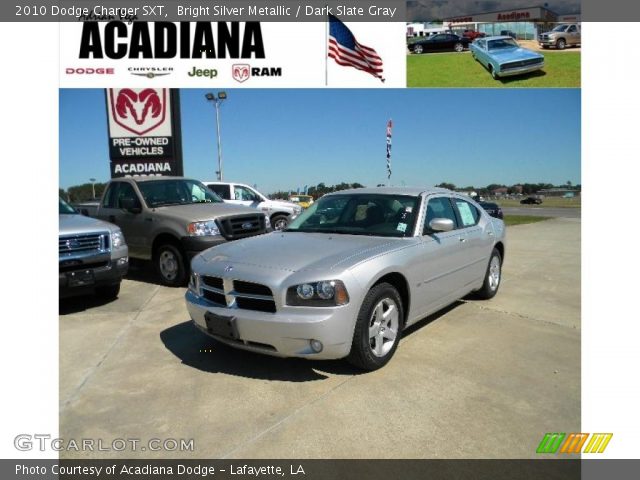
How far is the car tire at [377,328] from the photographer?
11.3 feet

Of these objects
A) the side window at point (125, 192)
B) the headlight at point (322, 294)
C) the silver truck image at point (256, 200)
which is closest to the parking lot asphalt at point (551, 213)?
the silver truck image at point (256, 200)

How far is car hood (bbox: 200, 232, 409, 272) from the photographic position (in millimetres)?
3547

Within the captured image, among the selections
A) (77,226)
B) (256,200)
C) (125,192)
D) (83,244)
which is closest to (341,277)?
(83,244)

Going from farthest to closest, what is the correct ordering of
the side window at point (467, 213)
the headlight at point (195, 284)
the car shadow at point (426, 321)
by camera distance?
the side window at point (467, 213), the car shadow at point (426, 321), the headlight at point (195, 284)

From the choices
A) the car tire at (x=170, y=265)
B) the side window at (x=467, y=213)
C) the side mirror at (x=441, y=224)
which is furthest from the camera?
the car tire at (x=170, y=265)

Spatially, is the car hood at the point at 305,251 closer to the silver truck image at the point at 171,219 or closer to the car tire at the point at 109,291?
the silver truck image at the point at 171,219

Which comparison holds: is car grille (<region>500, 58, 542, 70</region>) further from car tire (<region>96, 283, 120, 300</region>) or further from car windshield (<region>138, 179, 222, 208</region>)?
car tire (<region>96, 283, 120, 300</region>)

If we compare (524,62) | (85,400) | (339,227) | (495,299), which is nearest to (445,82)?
(524,62)

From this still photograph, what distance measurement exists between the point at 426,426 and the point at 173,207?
597 cm

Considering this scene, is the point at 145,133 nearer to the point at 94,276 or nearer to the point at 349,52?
the point at 349,52

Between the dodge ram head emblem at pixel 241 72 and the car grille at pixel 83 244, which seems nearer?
the car grille at pixel 83 244

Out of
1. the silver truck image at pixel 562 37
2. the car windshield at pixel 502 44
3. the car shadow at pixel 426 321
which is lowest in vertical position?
the car shadow at pixel 426 321

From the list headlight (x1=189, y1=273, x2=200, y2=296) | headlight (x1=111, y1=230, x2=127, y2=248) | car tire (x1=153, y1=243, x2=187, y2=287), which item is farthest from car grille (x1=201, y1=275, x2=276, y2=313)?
car tire (x1=153, y1=243, x2=187, y2=287)

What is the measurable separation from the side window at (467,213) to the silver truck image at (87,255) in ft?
14.8
